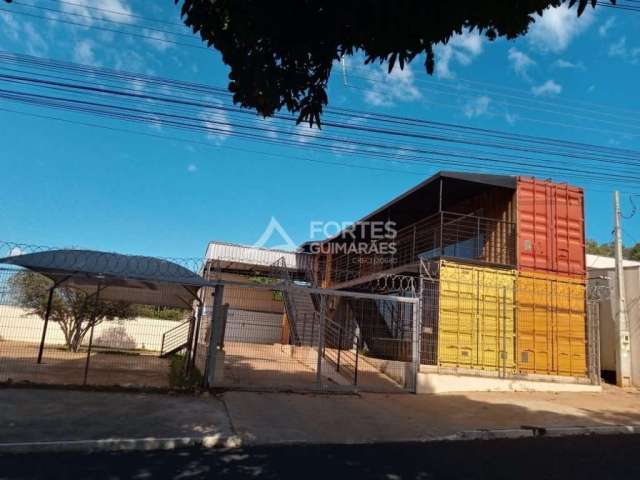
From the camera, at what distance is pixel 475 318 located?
12688 millimetres

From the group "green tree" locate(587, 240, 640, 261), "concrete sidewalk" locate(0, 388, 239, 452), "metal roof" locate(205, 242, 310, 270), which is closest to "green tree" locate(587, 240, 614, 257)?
"green tree" locate(587, 240, 640, 261)

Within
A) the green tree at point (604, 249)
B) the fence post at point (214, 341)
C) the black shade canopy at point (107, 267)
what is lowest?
the fence post at point (214, 341)

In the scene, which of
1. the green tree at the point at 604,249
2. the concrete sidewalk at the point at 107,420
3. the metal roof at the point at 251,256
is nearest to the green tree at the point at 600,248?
the green tree at the point at 604,249

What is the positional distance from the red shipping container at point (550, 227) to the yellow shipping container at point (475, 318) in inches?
44.7

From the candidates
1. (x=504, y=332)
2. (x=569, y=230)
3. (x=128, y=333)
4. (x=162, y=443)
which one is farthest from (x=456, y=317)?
(x=128, y=333)

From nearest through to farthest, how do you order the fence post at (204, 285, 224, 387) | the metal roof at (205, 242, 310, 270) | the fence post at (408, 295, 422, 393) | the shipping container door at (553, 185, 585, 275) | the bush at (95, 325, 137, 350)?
the fence post at (204, 285, 224, 387) → the fence post at (408, 295, 422, 393) → the shipping container door at (553, 185, 585, 275) → the bush at (95, 325, 137, 350) → the metal roof at (205, 242, 310, 270)

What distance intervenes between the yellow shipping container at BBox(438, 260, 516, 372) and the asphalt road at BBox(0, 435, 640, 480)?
544 cm

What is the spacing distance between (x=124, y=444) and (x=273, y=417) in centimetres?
258

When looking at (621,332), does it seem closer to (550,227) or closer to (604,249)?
(550,227)

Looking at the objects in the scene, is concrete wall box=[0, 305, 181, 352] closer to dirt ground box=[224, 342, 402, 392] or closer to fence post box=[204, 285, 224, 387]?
dirt ground box=[224, 342, 402, 392]

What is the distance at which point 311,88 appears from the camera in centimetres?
393

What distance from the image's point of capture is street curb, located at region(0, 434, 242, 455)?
5609mm

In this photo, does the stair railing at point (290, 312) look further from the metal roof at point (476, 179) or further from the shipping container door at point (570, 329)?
the shipping container door at point (570, 329)

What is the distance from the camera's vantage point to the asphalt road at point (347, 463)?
5.03 metres
